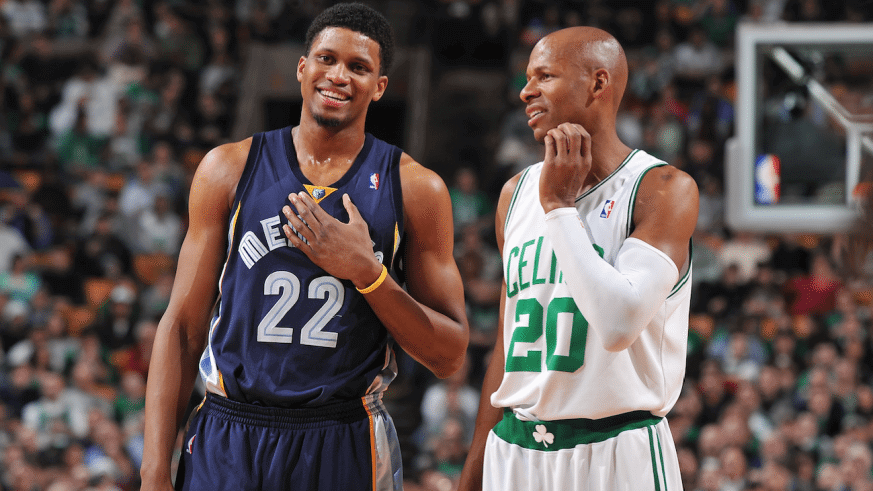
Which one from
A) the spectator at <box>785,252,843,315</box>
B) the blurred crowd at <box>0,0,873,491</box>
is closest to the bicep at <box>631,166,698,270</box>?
the blurred crowd at <box>0,0,873,491</box>

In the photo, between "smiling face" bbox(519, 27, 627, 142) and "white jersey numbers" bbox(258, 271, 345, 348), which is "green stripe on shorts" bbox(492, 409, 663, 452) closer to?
"white jersey numbers" bbox(258, 271, 345, 348)

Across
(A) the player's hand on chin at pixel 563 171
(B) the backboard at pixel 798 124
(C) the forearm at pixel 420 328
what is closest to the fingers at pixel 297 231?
(C) the forearm at pixel 420 328

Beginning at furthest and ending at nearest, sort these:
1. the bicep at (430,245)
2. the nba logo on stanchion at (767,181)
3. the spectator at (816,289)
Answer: the spectator at (816,289) < the nba logo on stanchion at (767,181) < the bicep at (430,245)

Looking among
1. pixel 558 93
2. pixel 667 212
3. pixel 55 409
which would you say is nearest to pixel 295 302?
pixel 558 93

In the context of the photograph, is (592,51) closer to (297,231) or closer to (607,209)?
(607,209)

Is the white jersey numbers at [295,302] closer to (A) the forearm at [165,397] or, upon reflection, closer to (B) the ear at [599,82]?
(A) the forearm at [165,397]

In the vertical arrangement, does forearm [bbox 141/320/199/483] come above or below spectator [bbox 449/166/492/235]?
below

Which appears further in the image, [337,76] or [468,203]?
[468,203]

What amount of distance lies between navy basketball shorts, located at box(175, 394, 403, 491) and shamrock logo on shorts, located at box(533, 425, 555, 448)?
0.51m

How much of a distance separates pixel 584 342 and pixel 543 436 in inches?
12.4

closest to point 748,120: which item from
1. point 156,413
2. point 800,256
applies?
point 156,413

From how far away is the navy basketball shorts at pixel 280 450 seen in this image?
9.43 feet

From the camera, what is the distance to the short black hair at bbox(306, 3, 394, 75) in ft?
10.1

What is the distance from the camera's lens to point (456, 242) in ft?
37.8
